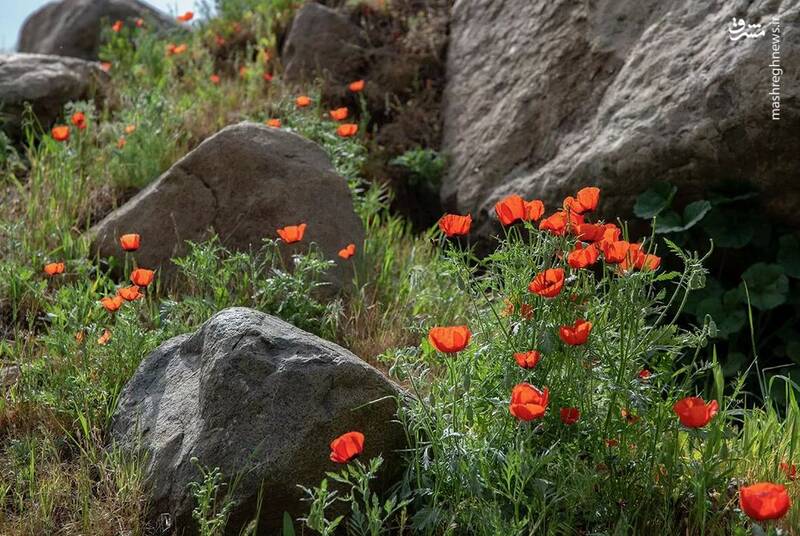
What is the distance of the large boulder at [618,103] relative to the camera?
4578 millimetres

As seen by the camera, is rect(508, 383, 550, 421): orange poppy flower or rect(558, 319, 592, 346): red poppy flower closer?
rect(508, 383, 550, 421): orange poppy flower

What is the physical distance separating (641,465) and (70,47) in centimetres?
727

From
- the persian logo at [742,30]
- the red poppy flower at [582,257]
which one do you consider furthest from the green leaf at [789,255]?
the red poppy flower at [582,257]

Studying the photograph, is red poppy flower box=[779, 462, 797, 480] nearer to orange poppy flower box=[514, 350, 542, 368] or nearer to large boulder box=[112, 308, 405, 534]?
orange poppy flower box=[514, 350, 542, 368]

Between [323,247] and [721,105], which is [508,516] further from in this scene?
[721,105]

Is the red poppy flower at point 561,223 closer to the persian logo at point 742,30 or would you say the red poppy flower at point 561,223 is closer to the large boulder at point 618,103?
the large boulder at point 618,103

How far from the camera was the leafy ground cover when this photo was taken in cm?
292

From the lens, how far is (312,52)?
23.1 feet

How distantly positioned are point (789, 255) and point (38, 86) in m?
4.69

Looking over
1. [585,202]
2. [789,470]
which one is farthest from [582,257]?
[789,470]

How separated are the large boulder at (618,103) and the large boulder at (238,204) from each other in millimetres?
1094

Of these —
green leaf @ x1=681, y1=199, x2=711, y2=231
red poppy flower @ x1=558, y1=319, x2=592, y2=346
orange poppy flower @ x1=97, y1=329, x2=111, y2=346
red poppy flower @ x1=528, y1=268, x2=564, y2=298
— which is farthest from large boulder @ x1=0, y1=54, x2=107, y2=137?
red poppy flower @ x1=558, y1=319, x2=592, y2=346

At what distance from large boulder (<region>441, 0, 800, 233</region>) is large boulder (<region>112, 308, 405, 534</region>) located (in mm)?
2215

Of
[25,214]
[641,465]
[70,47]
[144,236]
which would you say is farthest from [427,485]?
[70,47]
